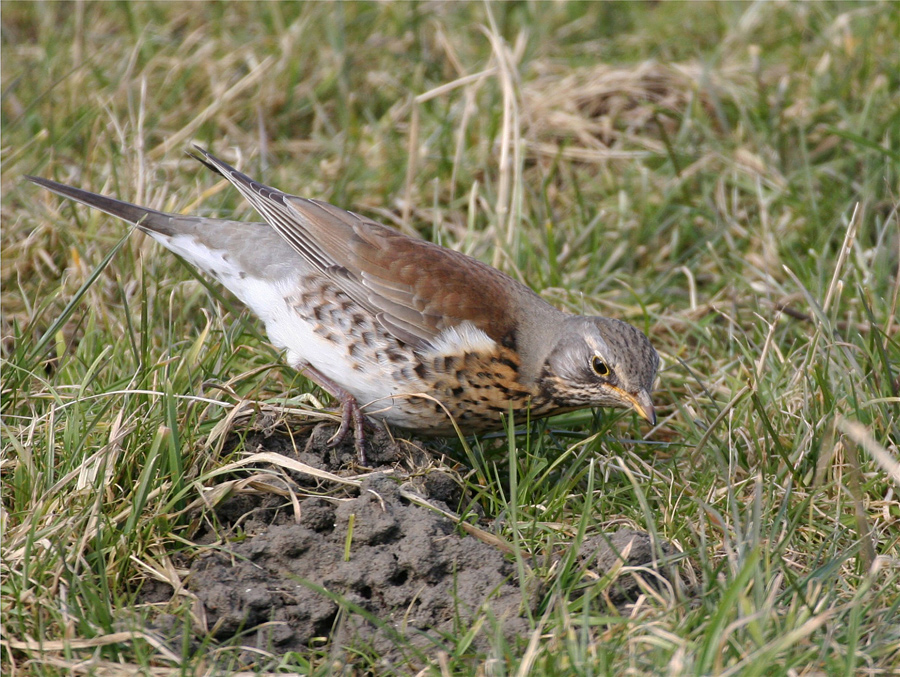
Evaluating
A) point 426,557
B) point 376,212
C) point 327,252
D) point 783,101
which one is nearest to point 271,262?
point 327,252

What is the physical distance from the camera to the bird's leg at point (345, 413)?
14.1ft

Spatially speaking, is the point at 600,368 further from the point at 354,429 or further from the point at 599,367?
the point at 354,429

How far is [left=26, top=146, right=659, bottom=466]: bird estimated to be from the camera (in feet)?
14.6

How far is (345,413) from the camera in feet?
14.4

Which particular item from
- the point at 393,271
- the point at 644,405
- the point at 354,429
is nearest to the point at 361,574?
the point at 354,429

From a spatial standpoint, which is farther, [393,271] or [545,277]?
[545,277]

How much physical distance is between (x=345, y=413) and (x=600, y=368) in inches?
44.7

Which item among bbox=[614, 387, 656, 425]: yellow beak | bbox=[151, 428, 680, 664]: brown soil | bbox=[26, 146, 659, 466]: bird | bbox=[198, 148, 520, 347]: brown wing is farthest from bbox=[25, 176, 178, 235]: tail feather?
bbox=[614, 387, 656, 425]: yellow beak

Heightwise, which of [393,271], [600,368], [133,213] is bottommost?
[600,368]

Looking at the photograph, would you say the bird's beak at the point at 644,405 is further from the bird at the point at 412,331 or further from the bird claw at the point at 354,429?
the bird claw at the point at 354,429

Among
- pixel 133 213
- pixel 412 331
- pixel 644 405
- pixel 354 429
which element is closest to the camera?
pixel 644 405

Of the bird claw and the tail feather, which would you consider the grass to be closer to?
the tail feather

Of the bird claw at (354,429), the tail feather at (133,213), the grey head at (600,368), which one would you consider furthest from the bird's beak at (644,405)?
the tail feather at (133,213)

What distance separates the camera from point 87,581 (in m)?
3.38
